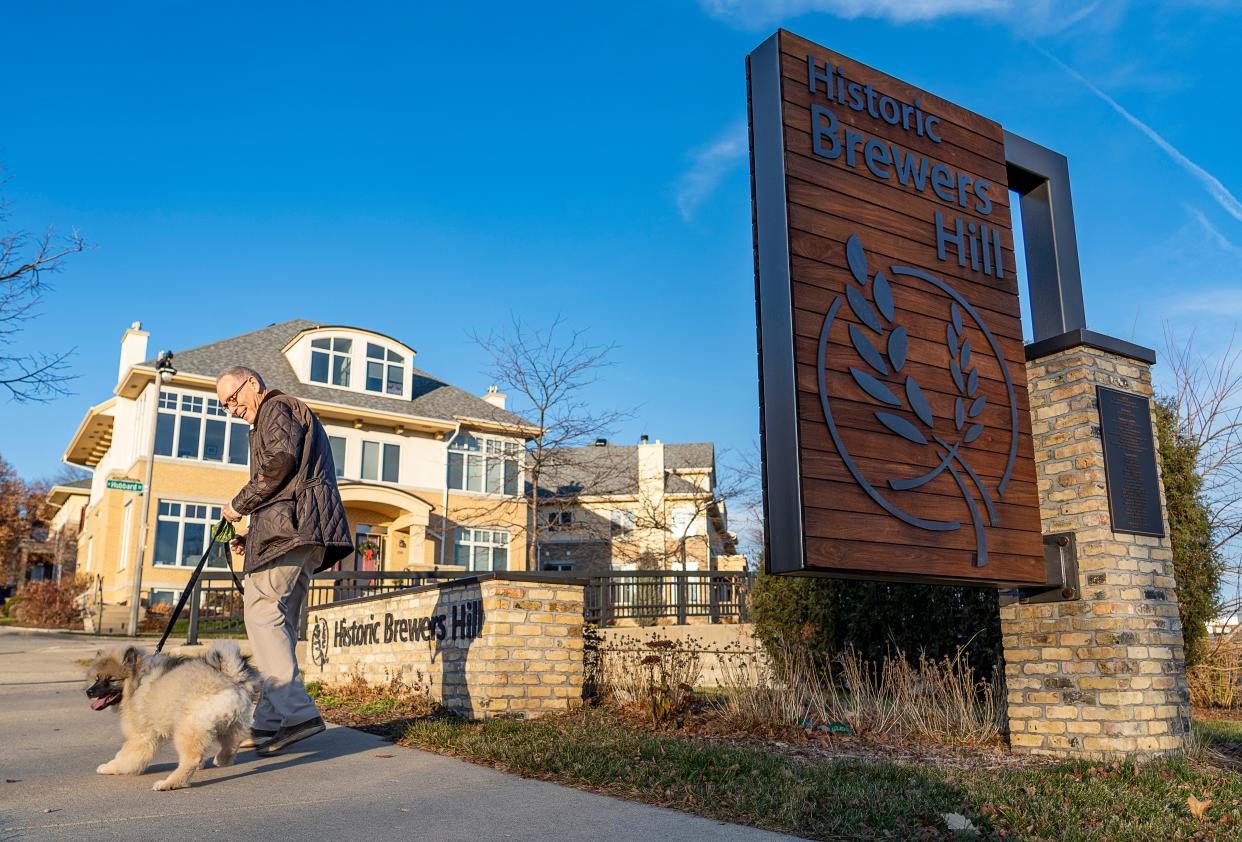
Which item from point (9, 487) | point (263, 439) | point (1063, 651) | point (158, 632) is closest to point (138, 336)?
point (158, 632)

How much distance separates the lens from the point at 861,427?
618 cm

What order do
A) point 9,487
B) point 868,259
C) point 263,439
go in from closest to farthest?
point 263,439 → point 868,259 → point 9,487

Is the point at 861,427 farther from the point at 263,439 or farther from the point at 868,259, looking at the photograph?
the point at 263,439

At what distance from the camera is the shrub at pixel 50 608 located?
88.6 feet

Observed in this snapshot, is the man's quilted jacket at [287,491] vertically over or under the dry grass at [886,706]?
over

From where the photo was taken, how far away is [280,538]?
525 cm

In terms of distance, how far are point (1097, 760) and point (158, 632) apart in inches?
891

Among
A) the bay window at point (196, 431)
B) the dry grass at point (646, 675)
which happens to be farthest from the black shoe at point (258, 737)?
the bay window at point (196, 431)

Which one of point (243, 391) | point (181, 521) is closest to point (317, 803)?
point (243, 391)

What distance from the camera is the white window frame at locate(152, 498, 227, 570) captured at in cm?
2661

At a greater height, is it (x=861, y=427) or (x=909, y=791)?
(x=861, y=427)

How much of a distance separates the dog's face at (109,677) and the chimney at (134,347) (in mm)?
28536

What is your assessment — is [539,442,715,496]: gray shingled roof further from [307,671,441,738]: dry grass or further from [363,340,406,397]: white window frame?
[307,671,441,738]: dry grass

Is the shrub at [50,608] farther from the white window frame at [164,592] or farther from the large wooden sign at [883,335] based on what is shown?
the large wooden sign at [883,335]
